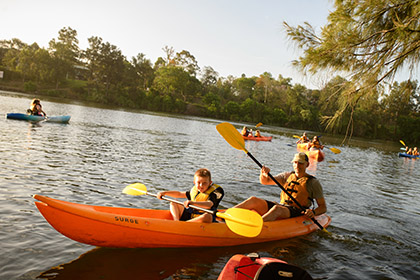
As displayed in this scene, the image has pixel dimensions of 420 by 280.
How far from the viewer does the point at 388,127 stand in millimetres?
55062

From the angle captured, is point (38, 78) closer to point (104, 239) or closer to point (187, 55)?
point (187, 55)

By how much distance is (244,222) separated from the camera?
371cm

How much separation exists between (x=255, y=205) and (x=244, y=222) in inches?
40.2

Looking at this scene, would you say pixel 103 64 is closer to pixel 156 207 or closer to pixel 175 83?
pixel 175 83

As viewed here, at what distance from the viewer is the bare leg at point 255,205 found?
4.60 m

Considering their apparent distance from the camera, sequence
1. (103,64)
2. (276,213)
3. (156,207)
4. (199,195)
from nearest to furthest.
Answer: (199,195) → (276,213) → (156,207) → (103,64)

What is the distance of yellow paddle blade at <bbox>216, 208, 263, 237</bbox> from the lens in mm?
3635

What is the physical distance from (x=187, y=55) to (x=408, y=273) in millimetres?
67355

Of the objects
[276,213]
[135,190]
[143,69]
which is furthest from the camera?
[143,69]

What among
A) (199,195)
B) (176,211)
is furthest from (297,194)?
(176,211)

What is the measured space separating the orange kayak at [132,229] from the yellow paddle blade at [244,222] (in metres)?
0.47

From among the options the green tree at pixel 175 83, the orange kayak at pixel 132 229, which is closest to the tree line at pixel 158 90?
the green tree at pixel 175 83

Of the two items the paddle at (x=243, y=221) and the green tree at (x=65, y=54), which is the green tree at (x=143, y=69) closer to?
the green tree at (x=65, y=54)

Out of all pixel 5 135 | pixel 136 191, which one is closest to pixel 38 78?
pixel 5 135
